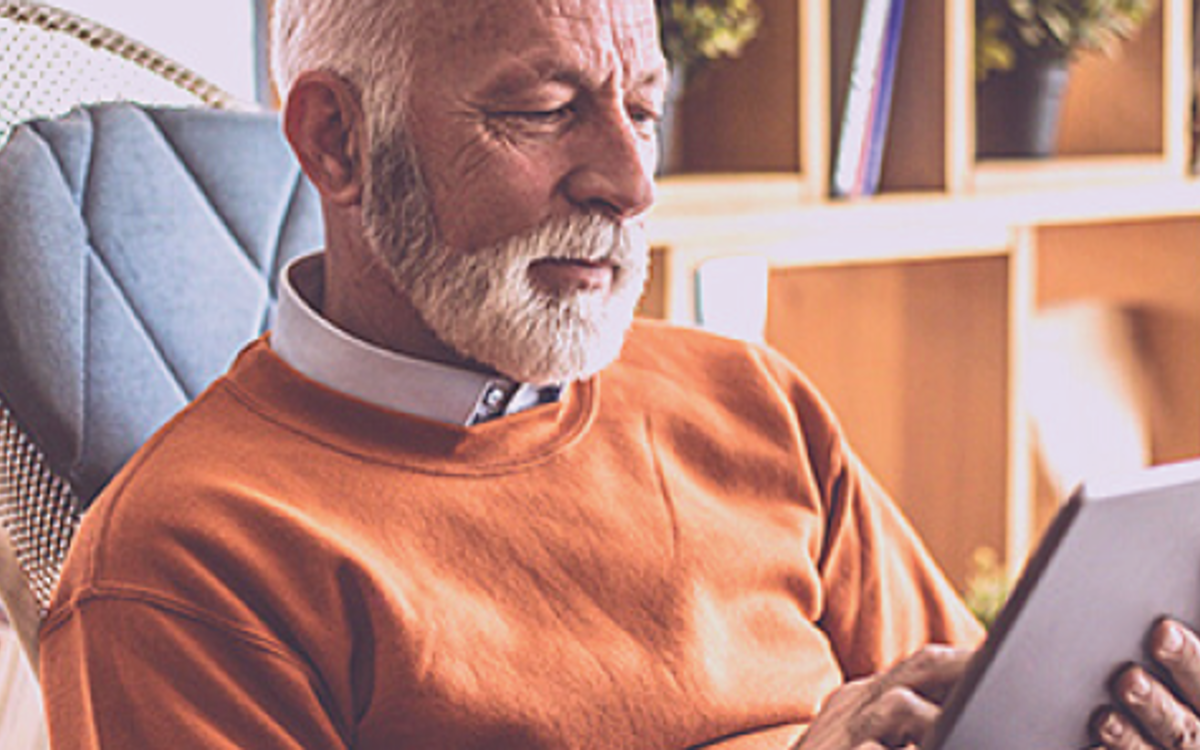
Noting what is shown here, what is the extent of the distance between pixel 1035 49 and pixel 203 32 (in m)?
1.25

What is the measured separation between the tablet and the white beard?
39 centimetres

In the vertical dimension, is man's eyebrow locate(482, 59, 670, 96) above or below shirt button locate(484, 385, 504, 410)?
above

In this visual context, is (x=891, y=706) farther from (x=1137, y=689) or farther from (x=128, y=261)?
(x=128, y=261)

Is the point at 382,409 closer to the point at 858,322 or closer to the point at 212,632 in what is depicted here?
the point at 212,632

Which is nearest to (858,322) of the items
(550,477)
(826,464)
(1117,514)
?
(826,464)

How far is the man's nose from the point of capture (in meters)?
1.04

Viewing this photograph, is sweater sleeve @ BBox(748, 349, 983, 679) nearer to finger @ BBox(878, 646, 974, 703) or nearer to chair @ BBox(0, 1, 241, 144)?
finger @ BBox(878, 646, 974, 703)

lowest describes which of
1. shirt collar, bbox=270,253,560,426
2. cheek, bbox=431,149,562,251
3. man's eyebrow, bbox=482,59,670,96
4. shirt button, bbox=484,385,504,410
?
shirt button, bbox=484,385,504,410

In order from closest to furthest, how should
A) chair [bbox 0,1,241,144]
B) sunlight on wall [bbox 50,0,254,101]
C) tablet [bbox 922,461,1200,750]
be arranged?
tablet [bbox 922,461,1200,750]
chair [bbox 0,1,241,144]
sunlight on wall [bbox 50,0,254,101]

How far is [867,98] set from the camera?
1.93m

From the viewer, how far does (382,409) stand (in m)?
1.03

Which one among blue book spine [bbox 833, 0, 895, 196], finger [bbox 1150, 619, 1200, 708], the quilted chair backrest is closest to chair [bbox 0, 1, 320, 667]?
the quilted chair backrest

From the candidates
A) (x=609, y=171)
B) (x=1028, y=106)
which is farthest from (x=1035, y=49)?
(x=609, y=171)

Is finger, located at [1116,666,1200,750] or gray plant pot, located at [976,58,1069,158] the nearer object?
finger, located at [1116,666,1200,750]
